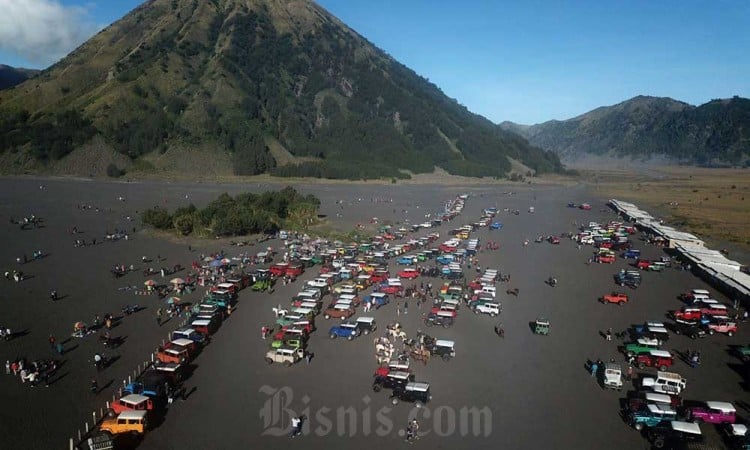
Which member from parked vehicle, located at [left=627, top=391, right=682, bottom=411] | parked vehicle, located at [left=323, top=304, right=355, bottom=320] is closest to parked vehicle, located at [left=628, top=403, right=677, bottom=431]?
parked vehicle, located at [left=627, top=391, right=682, bottom=411]

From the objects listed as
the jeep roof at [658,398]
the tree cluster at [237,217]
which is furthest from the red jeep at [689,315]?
the tree cluster at [237,217]

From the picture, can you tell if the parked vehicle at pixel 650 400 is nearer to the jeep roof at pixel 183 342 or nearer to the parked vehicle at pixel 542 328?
the parked vehicle at pixel 542 328

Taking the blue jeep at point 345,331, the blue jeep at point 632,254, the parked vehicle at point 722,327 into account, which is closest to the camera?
the blue jeep at point 345,331

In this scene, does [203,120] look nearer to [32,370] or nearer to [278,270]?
[278,270]

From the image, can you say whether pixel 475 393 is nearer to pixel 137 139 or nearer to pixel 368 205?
pixel 368 205

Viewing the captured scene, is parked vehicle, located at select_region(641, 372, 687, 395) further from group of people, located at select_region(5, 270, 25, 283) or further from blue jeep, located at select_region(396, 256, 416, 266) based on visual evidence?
group of people, located at select_region(5, 270, 25, 283)

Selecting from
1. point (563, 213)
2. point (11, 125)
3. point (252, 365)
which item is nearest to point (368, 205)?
point (563, 213)
